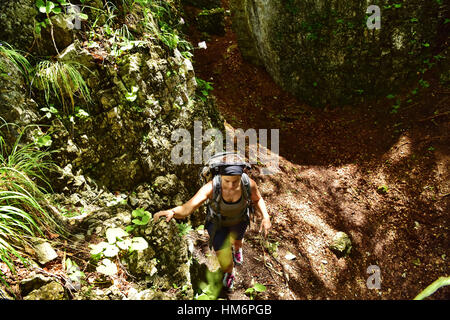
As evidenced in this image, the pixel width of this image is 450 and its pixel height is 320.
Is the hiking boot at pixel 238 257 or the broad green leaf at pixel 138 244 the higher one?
the broad green leaf at pixel 138 244

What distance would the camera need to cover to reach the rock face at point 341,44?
618 centimetres

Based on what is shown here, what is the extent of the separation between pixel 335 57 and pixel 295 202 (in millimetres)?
4911

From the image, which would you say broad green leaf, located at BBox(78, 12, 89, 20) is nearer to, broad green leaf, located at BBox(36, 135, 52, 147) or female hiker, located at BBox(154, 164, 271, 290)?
broad green leaf, located at BBox(36, 135, 52, 147)

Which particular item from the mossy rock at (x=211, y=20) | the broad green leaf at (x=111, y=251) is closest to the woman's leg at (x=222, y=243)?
the broad green leaf at (x=111, y=251)

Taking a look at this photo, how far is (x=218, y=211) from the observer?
2691 millimetres

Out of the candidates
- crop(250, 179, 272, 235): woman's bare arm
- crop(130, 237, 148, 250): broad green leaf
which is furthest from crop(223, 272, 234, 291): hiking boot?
crop(130, 237, 148, 250): broad green leaf

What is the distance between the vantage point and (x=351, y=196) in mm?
5484

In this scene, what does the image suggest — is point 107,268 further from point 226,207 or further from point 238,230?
point 238,230

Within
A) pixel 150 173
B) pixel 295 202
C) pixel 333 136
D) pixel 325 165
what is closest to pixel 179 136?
pixel 150 173

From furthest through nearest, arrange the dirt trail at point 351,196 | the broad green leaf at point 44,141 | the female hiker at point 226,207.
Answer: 1. the dirt trail at point 351,196
2. the broad green leaf at point 44,141
3. the female hiker at point 226,207

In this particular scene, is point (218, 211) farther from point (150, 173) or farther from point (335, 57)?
point (335, 57)

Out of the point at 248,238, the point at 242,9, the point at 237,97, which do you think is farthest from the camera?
the point at 242,9

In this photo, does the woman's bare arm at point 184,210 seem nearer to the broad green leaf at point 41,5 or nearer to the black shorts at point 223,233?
the black shorts at point 223,233

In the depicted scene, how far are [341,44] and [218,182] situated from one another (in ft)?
22.1
